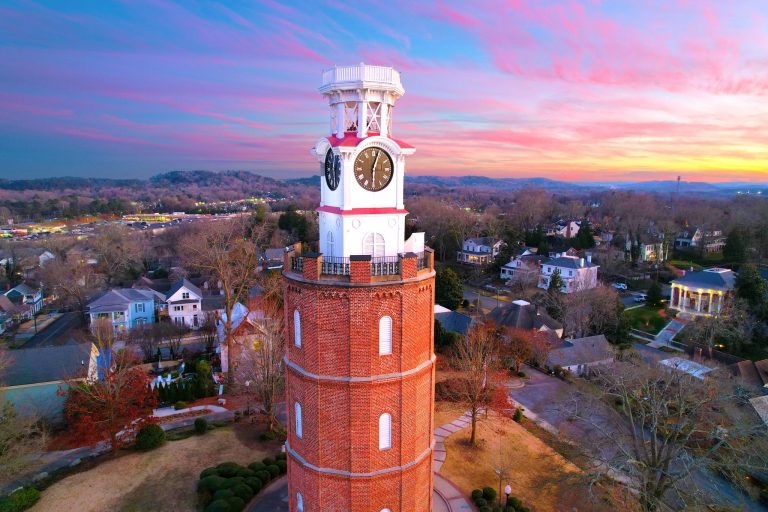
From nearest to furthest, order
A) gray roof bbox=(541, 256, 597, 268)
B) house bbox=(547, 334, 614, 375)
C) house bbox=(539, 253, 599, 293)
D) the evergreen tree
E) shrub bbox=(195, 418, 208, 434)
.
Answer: shrub bbox=(195, 418, 208, 434) < house bbox=(547, 334, 614, 375) < the evergreen tree < house bbox=(539, 253, 599, 293) < gray roof bbox=(541, 256, 597, 268)

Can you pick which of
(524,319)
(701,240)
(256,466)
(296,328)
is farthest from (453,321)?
(701,240)

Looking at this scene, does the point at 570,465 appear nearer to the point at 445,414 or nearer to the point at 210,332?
the point at 445,414

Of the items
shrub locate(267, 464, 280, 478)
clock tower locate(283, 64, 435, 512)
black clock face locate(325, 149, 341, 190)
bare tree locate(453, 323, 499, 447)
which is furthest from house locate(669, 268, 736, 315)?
black clock face locate(325, 149, 341, 190)

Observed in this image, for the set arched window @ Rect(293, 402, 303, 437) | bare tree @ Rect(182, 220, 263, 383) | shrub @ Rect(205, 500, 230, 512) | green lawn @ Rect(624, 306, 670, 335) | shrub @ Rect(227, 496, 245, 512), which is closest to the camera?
arched window @ Rect(293, 402, 303, 437)

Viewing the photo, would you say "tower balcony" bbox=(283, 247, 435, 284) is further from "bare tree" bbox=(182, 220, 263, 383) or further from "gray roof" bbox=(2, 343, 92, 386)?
"gray roof" bbox=(2, 343, 92, 386)

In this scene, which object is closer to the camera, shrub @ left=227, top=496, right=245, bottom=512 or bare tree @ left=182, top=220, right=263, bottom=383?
shrub @ left=227, top=496, right=245, bottom=512

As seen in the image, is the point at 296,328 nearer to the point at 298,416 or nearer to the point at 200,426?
the point at 298,416
